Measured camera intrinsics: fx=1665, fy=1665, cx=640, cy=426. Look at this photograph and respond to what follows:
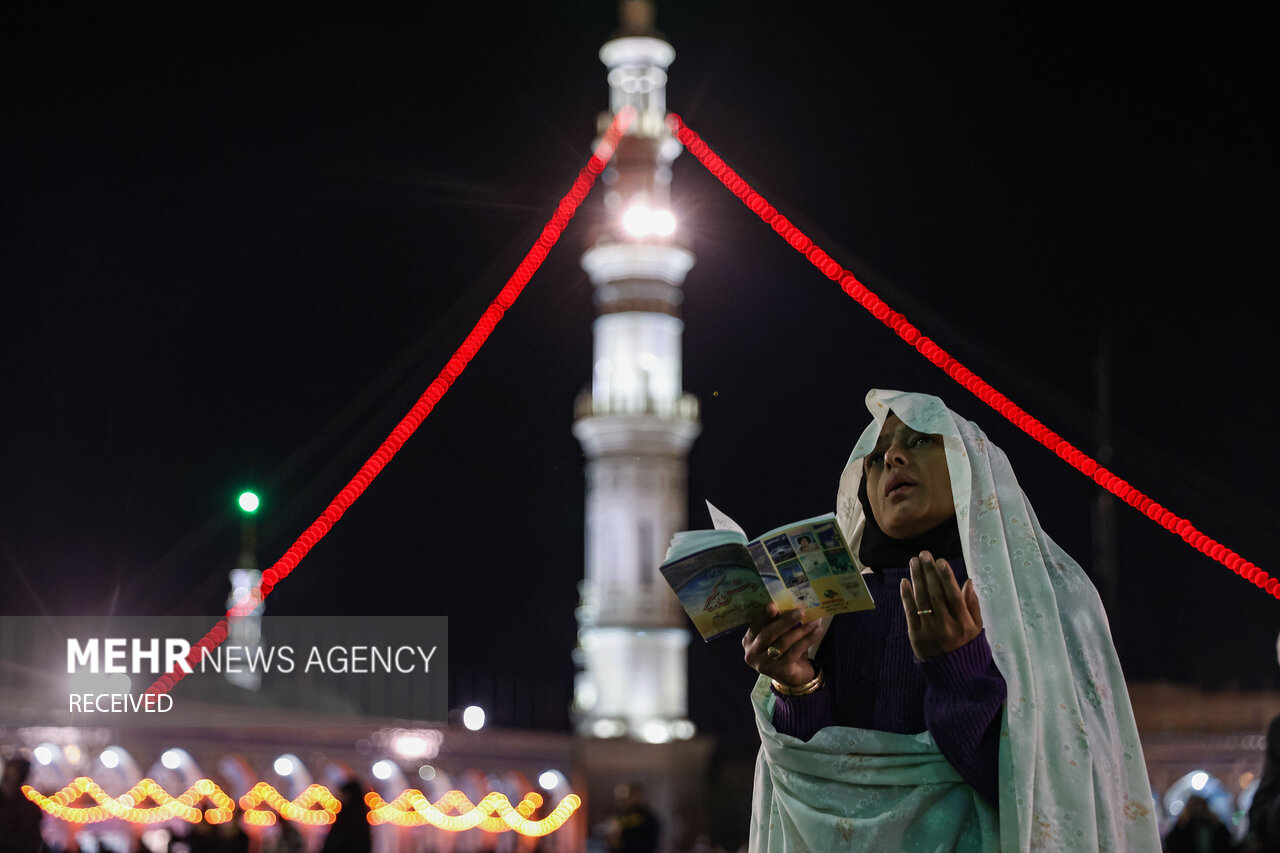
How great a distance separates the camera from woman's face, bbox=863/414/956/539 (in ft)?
9.00

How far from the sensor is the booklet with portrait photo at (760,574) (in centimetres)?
242

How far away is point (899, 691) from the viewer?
2.60 metres

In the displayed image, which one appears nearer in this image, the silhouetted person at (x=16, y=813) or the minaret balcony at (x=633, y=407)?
the silhouetted person at (x=16, y=813)

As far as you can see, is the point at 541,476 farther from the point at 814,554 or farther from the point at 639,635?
the point at 814,554

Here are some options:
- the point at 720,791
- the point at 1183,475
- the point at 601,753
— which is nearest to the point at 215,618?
the point at 601,753

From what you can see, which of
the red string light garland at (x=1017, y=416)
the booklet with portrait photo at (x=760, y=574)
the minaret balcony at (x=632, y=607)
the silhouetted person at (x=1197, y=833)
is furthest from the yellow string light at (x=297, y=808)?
the booklet with portrait photo at (x=760, y=574)

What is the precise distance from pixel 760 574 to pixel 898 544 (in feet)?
1.33

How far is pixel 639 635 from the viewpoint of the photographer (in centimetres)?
2484

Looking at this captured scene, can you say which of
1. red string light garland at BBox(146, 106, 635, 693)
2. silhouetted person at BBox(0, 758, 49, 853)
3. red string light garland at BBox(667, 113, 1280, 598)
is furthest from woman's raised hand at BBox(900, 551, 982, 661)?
red string light garland at BBox(146, 106, 635, 693)

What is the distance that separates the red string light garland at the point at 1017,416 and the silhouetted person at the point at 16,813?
9.34 metres

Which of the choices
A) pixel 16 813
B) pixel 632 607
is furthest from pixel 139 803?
pixel 16 813

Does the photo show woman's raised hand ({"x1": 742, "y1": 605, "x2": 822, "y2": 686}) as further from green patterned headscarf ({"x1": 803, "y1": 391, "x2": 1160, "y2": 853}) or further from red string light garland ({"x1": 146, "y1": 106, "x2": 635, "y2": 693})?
red string light garland ({"x1": 146, "y1": 106, "x2": 635, "y2": 693})

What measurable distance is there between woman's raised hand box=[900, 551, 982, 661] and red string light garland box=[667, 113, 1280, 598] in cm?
1144

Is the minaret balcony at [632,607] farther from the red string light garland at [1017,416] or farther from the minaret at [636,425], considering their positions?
the red string light garland at [1017,416]
